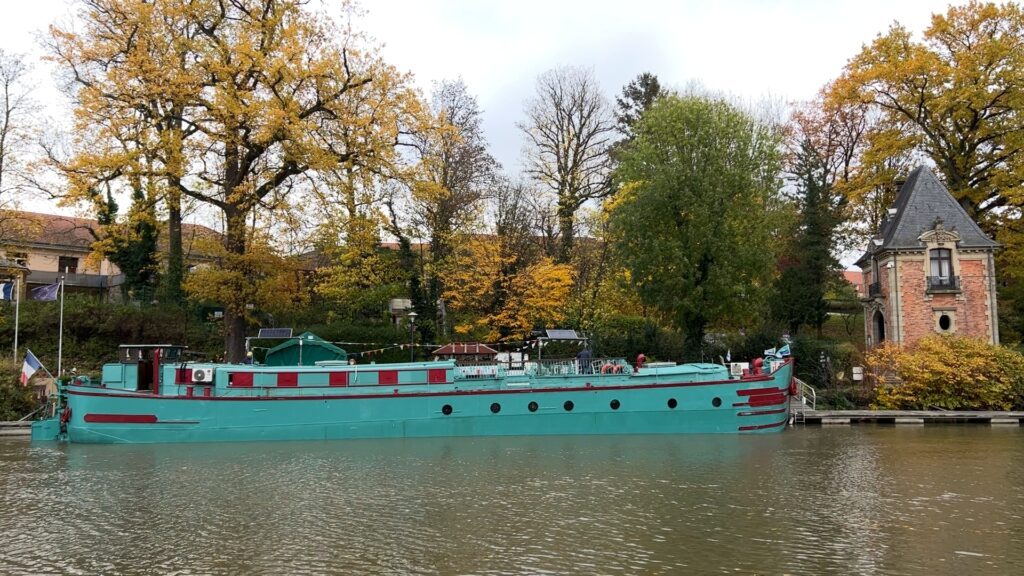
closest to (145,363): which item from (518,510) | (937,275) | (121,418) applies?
(121,418)

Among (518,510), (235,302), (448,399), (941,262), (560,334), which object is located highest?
(941,262)

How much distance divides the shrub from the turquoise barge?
28.8 feet

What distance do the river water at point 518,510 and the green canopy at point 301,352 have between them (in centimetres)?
637

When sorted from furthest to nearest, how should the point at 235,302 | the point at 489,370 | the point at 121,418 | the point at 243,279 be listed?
the point at 235,302, the point at 243,279, the point at 489,370, the point at 121,418

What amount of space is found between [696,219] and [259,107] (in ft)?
63.3

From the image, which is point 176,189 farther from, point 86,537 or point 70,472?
point 86,537

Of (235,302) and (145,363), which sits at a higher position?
(235,302)

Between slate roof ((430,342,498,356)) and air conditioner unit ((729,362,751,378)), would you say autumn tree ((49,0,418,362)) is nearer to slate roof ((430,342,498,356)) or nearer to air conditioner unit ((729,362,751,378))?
slate roof ((430,342,498,356))

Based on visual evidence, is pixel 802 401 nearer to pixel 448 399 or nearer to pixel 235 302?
pixel 448 399

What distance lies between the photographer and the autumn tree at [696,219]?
1286 inches

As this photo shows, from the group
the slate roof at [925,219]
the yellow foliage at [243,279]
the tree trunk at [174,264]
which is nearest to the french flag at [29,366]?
the yellow foliage at [243,279]

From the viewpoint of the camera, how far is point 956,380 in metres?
30.3

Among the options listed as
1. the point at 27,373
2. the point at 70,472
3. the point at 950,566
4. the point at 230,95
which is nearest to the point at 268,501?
the point at 70,472

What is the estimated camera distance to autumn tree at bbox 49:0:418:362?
2733 centimetres
